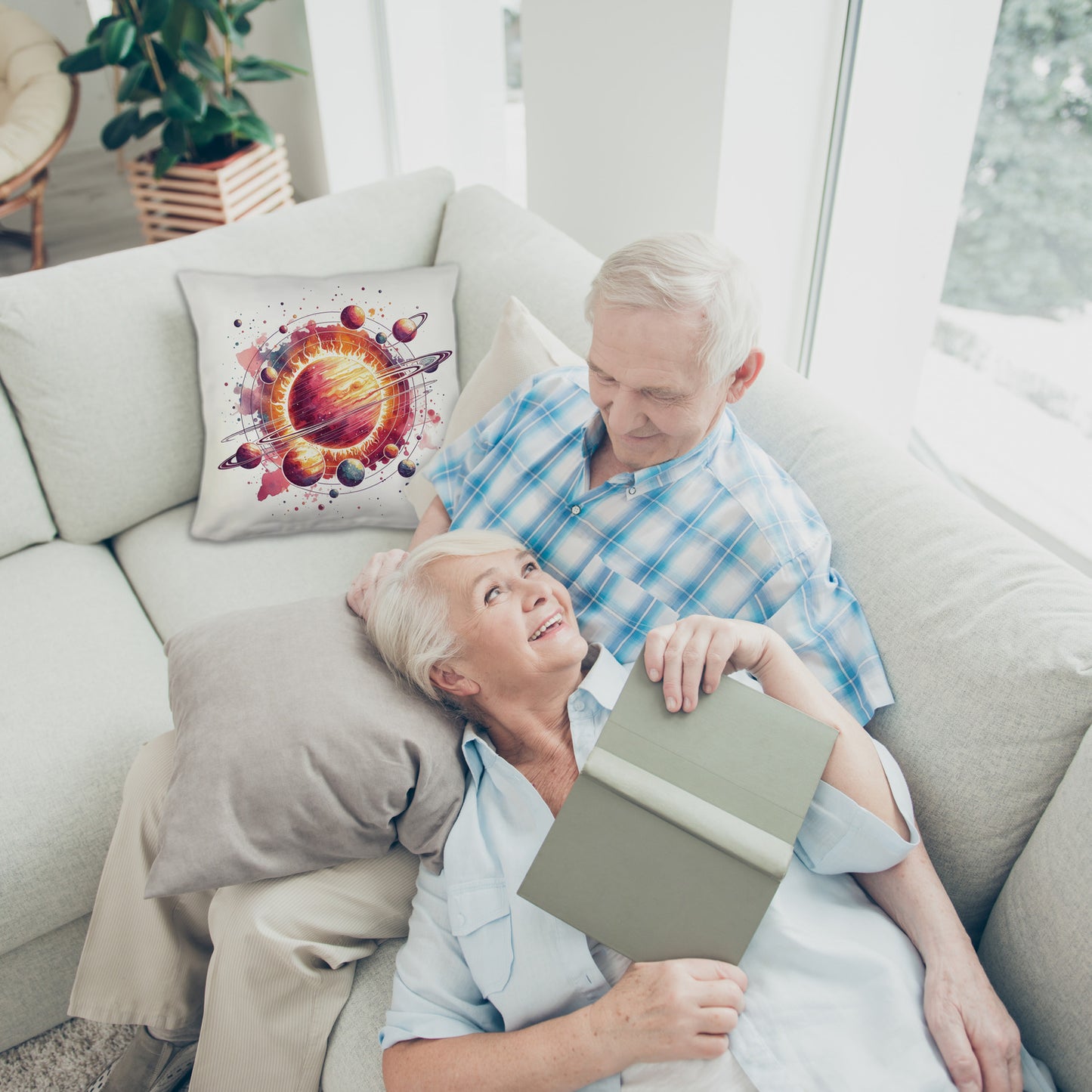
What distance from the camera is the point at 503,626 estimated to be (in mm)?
1081

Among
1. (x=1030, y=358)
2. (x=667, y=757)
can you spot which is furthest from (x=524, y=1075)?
(x=1030, y=358)

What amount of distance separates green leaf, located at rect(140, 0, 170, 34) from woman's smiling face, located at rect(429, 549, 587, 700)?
2394 millimetres

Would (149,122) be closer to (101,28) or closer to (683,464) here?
(101,28)

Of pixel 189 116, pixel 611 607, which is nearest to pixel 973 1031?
pixel 611 607

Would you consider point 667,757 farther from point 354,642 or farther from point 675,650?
point 354,642

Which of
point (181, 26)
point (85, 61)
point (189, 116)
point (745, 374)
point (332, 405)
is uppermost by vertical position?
point (181, 26)

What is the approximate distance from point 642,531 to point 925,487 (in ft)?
1.27

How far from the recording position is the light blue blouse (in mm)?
874

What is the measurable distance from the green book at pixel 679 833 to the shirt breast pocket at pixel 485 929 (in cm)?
11

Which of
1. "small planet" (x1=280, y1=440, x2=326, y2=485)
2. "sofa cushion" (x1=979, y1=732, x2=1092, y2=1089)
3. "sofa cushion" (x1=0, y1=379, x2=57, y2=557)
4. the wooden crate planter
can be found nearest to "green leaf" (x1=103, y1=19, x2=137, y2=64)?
the wooden crate planter

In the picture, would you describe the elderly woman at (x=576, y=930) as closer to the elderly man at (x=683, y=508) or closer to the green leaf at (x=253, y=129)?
the elderly man at (x=683, y=508)

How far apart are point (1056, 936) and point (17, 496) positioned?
Answer: 1808 millimetres

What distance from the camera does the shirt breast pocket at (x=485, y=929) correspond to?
96cm

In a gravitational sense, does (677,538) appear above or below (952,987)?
above
